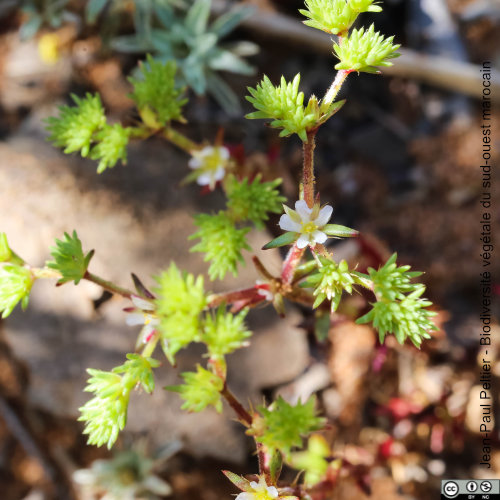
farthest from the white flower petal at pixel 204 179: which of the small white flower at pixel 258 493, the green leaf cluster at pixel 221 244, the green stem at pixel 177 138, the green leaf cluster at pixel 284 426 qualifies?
the small white flower at pixel 258 493

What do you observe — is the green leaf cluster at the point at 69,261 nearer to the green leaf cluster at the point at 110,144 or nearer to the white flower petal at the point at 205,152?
the green leaf cluster at the point at 110,144

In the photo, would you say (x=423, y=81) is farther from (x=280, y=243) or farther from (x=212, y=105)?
(x=280, y=243)

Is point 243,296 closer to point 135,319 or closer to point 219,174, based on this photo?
point 135,319

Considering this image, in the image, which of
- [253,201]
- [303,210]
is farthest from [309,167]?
[253,201]

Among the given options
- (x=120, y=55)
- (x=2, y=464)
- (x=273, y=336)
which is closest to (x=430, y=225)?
(x=273, y=336)

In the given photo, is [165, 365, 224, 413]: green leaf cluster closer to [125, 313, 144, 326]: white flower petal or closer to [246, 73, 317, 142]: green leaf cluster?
[125, 313, 144, 326]: white flower petal
